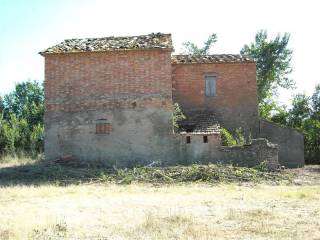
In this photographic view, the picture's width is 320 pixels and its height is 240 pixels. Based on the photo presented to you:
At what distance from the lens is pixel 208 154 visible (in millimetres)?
21203

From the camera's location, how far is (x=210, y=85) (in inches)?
996

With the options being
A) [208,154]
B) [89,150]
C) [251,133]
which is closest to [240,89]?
[251,133]

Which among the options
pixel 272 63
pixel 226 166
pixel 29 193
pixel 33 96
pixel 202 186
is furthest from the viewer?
pixel 33 96

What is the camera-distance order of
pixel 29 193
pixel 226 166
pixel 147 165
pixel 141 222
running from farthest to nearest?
1. pixel 147 165
2. pixel 226 166
3. pixel 29 193
4. pixel 141 222

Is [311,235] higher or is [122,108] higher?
[122,108]

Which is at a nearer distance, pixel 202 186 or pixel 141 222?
pixel 141 222

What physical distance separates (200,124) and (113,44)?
5.87 m

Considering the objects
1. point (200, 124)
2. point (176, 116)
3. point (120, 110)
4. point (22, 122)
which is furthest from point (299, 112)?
point (22, 122)

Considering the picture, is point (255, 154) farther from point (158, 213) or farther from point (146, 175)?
point (158, 213)

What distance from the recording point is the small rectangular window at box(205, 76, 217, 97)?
25266 millimetres

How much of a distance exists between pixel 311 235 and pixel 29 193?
358 inches

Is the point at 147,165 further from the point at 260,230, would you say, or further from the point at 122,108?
the point at 260,230

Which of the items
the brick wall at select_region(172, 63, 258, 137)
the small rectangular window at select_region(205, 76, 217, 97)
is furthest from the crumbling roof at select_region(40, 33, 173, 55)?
Answer: the small rectangular window at select_region(205, 76, 217, 97)

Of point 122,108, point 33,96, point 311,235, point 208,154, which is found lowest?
point 311,235
